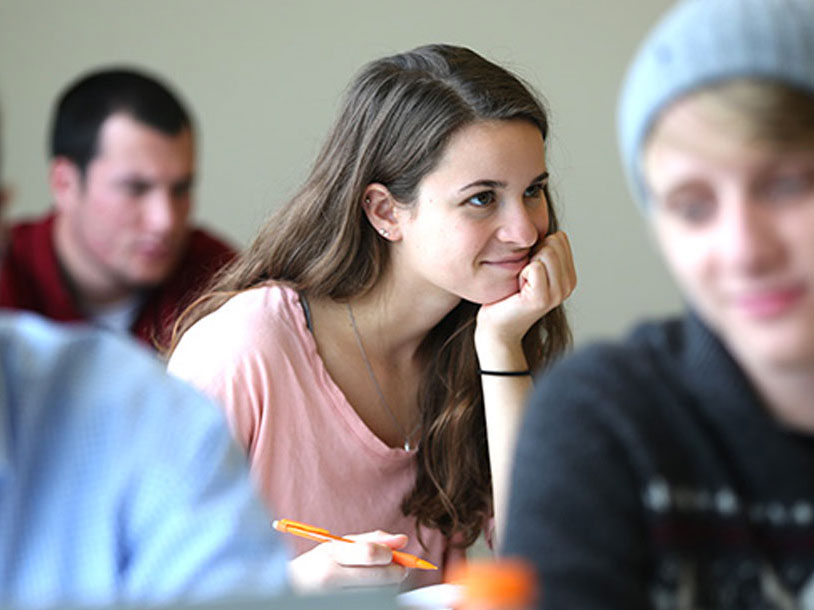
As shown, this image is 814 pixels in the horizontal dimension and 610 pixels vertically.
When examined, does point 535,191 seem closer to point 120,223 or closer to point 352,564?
point 352,564

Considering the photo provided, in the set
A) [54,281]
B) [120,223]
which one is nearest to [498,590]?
[54,281]

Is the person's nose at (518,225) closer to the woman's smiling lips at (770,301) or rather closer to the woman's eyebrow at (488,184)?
the woman's eyebrow at (488,184)

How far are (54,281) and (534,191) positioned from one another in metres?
1.50

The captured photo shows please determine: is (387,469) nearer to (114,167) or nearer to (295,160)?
(114,167)

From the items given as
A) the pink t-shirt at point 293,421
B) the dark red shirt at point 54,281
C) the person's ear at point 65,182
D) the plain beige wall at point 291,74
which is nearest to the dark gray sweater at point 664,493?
the pink t-shirt at point 293,421

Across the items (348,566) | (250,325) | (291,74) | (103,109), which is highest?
(291,74)

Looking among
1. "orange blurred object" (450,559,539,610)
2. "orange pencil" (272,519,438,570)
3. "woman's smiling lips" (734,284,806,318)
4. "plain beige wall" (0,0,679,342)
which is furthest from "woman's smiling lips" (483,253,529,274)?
"plain beige wall" (0,0,679,342)

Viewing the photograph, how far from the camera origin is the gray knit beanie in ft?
2.90

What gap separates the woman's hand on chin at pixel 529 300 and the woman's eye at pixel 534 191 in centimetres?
9

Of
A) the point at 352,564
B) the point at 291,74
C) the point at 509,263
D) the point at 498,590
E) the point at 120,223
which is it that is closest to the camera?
the point at 498,590

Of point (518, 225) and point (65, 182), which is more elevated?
point (65, 182)

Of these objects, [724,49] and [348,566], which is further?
[348,566]

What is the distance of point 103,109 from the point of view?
320 cm

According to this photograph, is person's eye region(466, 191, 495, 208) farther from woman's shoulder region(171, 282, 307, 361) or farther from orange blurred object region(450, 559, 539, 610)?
orange blurred object region(450, 559, 539, 610)
